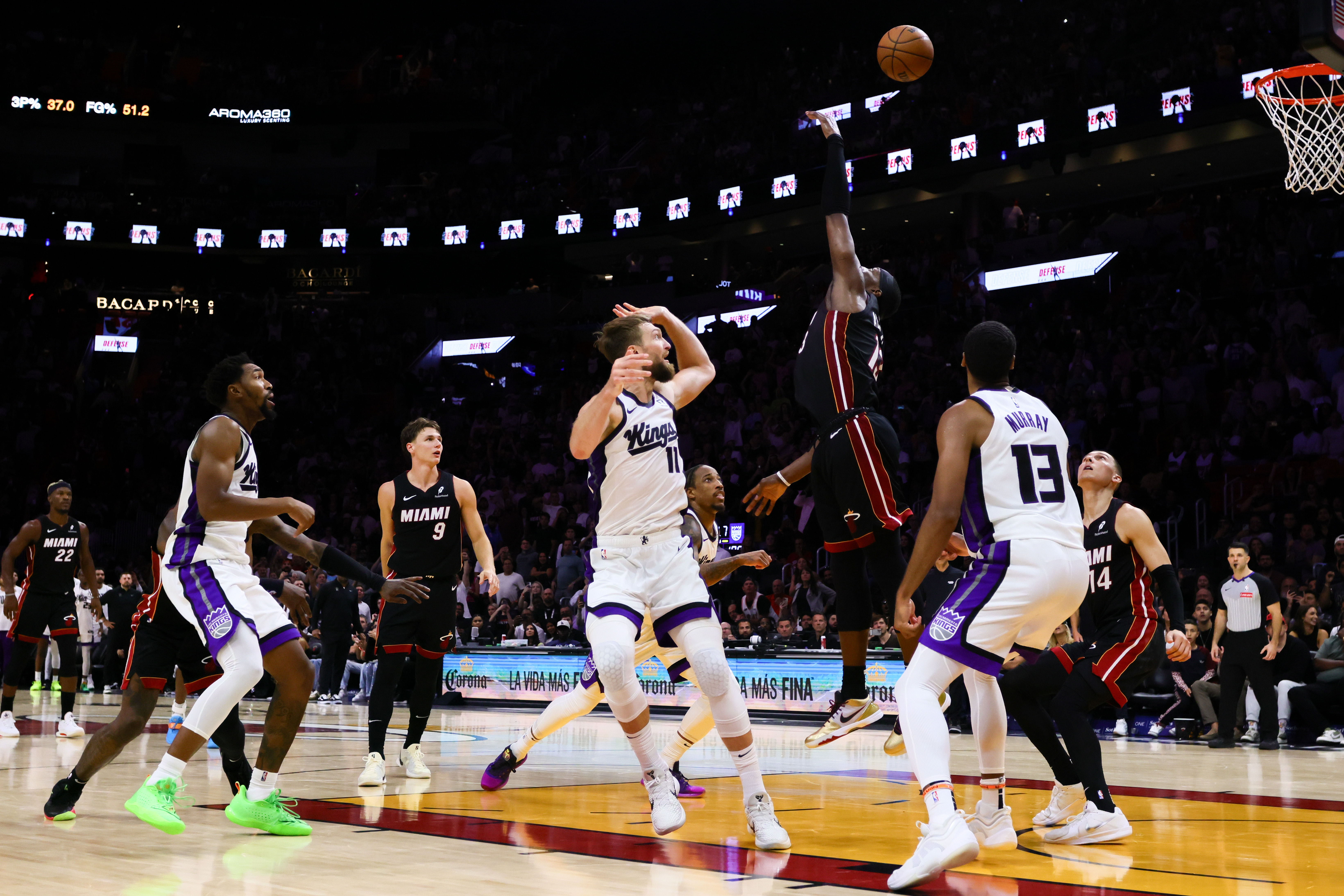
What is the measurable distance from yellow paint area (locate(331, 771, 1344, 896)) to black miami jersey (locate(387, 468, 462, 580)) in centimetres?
159

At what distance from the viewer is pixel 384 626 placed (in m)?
8.05

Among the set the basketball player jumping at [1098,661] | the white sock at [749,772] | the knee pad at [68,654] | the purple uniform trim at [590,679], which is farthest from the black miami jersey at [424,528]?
the knee pad at [68,654]

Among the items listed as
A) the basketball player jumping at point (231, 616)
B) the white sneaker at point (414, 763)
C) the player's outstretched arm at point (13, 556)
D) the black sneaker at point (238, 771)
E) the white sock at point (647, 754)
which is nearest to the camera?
the basketball player jumping at point (231, 616)

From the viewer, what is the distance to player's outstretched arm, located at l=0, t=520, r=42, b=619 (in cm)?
1088

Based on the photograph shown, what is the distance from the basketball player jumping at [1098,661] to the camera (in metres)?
5.65

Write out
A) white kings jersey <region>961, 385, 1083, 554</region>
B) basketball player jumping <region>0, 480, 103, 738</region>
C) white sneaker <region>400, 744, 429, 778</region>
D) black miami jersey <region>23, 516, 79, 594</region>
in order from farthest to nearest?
black miami jersey <region>23, 516, 79, 594</region>, basketball player jumping <region>0, 480, 103, 738</region>, white sneaker <region>400, 744, 429, 778</region>, white kings jersey <region>961, 385, 1083, 554</region>

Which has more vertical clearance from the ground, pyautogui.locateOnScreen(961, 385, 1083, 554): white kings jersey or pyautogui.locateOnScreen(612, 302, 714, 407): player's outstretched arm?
pyautogui.locateOnScreen(612, 302, 714, 407): player's outstretched arm

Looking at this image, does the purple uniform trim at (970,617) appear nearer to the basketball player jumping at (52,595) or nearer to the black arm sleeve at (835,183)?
the black arm sleeve at (835,183)

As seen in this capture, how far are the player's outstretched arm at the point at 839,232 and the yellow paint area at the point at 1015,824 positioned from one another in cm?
259

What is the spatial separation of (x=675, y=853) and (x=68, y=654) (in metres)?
8.81

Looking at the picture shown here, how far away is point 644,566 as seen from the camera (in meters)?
5.55

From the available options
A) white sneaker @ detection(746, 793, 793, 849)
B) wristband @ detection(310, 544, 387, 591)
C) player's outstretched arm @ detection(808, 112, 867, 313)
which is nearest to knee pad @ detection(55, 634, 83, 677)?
wristband @ detection(310, 544, 387, 591)

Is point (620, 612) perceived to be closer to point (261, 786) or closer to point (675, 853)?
point (675, 853)

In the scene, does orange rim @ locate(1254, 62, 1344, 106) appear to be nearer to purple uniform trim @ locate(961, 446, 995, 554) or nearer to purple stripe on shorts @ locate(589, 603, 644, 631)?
purple uniform trim @ locate(961, 446, 995, 554)
